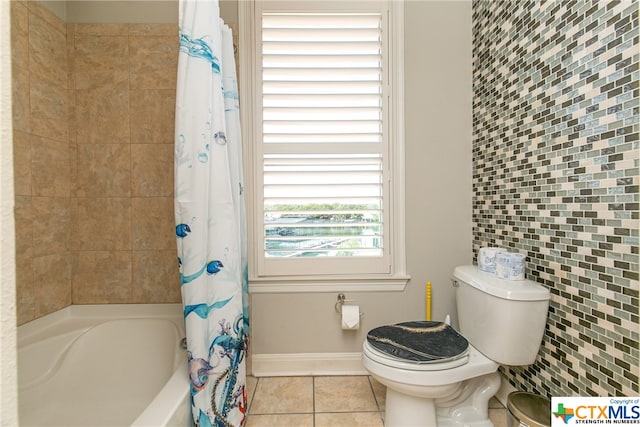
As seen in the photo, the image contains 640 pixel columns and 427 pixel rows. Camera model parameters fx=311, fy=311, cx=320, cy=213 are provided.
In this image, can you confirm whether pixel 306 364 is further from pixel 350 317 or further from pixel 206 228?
pixel 206 228

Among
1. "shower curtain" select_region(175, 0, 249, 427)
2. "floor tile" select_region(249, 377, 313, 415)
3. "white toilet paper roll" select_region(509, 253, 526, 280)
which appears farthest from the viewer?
"floor tile" select_region(249, 377, 313, 415)

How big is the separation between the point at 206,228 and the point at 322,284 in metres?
0.84

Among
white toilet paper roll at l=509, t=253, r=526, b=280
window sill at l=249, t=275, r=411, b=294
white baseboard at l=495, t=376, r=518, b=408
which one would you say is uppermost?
white toilet paper roll at l=509, t=253, r=526, b=280

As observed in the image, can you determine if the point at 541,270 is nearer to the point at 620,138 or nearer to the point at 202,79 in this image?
the point at 620,138

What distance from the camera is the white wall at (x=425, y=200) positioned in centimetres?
182

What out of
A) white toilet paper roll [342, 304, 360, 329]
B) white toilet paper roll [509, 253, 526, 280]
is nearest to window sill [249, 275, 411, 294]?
white toilet paper roll [342, 304, 360, 329]

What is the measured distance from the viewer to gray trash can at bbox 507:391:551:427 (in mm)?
1219

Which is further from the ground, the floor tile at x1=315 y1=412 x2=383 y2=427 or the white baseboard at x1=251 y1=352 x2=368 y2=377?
the white baseboard at x1=251 y1=352 x2=368 y2=377

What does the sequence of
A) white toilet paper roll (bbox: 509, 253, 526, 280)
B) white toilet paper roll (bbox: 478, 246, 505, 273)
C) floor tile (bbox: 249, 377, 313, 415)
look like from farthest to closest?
floor tile (bbox: 249, 377, 313, 415) → white toilet paper roll (bbox: 478, 246, 505, 273) → white toilet paper roll (bbox: 509, 253, 526, 280)

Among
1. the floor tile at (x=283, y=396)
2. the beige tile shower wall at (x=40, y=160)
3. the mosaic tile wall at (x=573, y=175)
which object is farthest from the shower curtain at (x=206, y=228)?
the mosaic tile wall at (x=573, y=175)

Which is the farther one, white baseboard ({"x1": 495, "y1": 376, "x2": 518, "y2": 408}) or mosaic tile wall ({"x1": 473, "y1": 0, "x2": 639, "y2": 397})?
white baseboard ({"x1": 495, "y1": 376, "x2": 518, "y2": 408})

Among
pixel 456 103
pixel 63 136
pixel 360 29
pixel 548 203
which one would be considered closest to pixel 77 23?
pixel 63 136

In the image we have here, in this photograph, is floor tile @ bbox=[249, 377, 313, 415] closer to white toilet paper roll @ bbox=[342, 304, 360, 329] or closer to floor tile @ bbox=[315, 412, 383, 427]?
floor tile @ bbox=[315, 412, 383, 427]

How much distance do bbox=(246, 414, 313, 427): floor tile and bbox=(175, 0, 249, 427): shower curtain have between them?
0.53 ft
